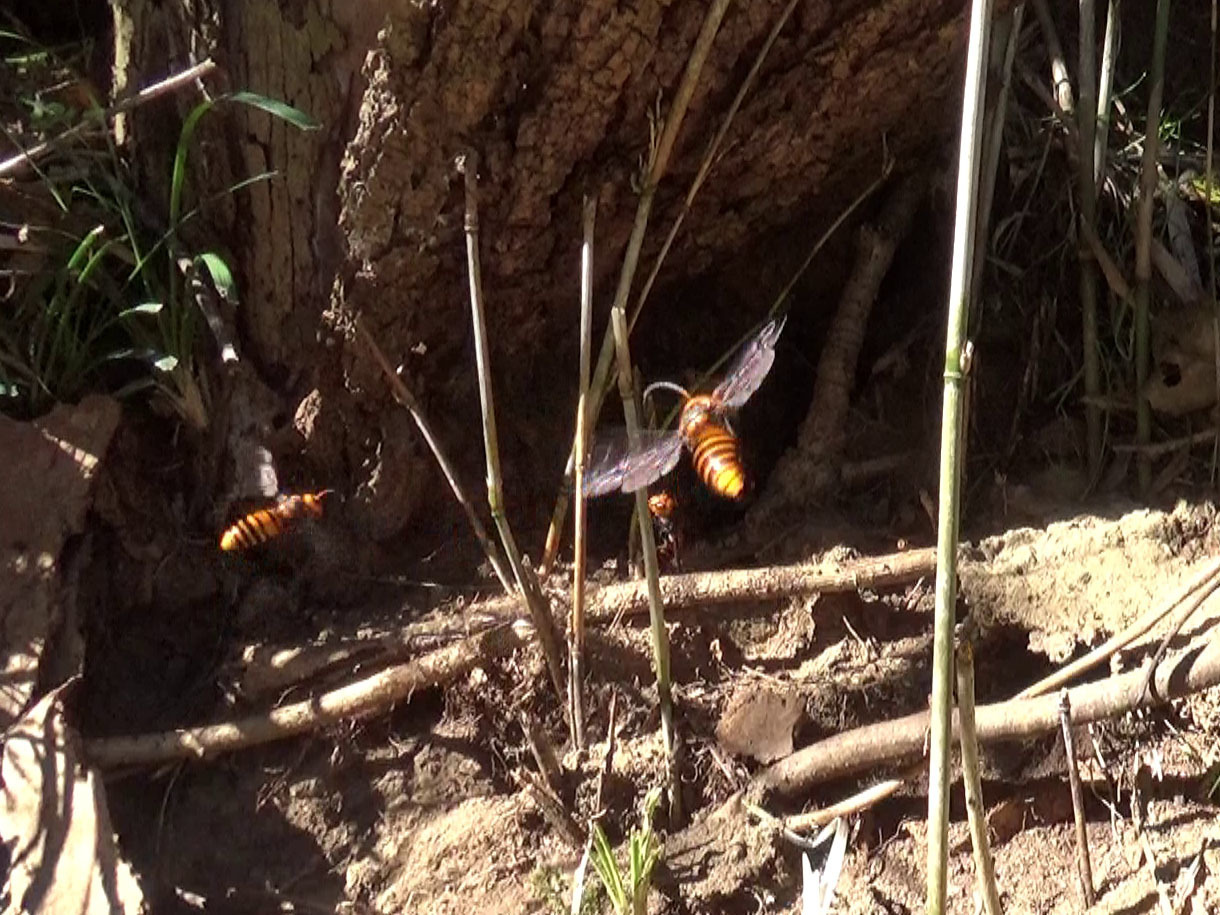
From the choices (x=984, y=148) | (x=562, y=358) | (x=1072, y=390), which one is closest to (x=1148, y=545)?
(x=1072, y=390)

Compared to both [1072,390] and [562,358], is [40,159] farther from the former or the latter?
[1072,390]

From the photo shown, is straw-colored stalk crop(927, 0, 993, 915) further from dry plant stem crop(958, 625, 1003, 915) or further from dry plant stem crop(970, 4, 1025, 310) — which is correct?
dry plant stem crop(970, 4, 1025, 310)

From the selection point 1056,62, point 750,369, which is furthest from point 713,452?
point 1056,62

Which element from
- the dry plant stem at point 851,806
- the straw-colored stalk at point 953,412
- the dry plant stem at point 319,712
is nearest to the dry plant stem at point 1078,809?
the dry plant stem at point 851,806

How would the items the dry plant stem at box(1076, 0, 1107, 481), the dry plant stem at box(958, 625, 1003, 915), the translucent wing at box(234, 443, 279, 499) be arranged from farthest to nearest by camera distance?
the dry plant stem at box(1076, 0, 1107, 481) → the translucent wing at box(234, 443, 279, 499) → the dry plant stem at box(958, 625, 1003, 915)

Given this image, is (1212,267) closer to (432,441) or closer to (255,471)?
(432,441)

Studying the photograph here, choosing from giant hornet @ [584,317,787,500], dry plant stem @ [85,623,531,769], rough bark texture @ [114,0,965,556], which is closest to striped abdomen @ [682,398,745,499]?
giant hornet @ [584,317,787,500]
